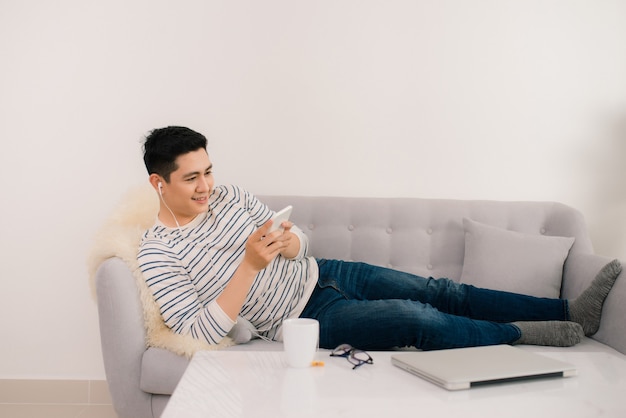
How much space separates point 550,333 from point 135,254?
1333 mm

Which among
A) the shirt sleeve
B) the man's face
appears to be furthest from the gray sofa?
the shirt sleeve

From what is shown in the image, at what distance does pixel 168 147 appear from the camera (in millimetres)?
1941

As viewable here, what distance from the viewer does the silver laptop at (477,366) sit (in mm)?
1206

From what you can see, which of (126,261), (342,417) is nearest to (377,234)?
(126,261)

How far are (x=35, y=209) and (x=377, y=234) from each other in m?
1.48

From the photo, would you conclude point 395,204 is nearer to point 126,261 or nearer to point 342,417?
point 126,261

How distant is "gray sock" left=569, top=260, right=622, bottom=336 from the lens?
2012mm

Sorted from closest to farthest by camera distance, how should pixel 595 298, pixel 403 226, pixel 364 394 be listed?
pixel 364 394
pixel 595 298
pixel 403 226

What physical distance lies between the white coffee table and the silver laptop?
18 millimetres

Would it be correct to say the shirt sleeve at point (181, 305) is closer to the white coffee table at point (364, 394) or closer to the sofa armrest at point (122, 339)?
the sofa armrest at point (122, 339)

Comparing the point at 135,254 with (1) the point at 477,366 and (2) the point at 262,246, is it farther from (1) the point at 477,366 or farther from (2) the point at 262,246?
(1) the point at 477,366

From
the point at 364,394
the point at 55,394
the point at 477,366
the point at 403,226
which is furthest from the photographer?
the point at 55,394

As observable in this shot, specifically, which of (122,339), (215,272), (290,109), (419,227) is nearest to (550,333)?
(419,227)

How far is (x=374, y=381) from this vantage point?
1.25 m
